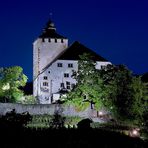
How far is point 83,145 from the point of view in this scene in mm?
17328

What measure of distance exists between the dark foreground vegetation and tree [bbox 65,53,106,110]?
1440 inches

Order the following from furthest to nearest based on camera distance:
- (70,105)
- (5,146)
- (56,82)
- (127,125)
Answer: (56,82) → (70,105) → (127,125) → (5,146)

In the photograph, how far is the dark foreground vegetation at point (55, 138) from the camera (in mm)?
17453

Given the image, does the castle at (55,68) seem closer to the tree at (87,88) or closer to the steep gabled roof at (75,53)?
the steep gabled roof at (75,53)

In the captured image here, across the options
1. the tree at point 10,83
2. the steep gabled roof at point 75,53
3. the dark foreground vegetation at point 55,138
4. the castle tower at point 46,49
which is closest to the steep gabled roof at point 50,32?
the castle tower at point 46,49

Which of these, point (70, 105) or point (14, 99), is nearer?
point (70, 105)

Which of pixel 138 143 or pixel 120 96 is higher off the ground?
pixel 120 96

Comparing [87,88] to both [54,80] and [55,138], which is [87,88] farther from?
[55,138]

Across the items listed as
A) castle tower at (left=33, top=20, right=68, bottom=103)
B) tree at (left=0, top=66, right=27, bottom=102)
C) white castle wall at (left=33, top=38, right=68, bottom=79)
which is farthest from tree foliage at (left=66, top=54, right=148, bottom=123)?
white castle wall at (left=33, top=38, right=68, bottom=79)

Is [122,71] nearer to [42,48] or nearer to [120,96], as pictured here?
[120,96]

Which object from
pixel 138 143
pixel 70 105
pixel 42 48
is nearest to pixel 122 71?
pixel 70 105

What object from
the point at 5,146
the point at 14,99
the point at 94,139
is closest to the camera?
the point at 5,146

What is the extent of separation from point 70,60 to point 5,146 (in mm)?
62625

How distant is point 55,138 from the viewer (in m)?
18.4
